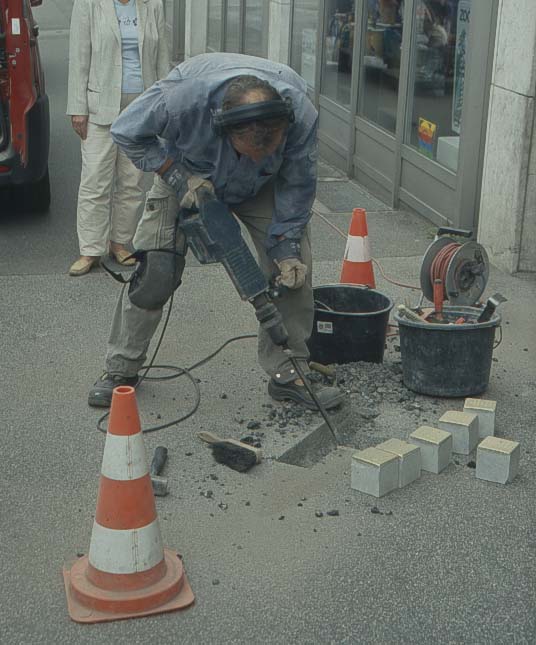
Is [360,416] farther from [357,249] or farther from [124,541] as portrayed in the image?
[124,541]

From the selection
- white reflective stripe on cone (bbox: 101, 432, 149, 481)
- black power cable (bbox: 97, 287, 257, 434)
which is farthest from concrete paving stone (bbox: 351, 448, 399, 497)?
white reflective stripe on cone (bbox: 101, 432, 149, 481)

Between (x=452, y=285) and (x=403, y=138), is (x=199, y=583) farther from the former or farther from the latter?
(x=403, y=138)

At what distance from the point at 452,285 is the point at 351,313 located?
584mm

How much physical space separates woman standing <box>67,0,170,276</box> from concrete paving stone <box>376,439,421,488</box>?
317cm

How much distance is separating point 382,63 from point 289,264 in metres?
5.16

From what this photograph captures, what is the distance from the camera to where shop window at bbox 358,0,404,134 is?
939 centimetres

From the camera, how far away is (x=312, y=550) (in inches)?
161

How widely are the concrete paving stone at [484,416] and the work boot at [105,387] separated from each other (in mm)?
1617

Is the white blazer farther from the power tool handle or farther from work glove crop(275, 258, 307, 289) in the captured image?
the power tool handle

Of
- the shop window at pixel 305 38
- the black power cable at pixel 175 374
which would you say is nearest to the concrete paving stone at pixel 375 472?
the black power cable at pixel 175 374

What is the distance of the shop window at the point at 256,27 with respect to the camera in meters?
13.1

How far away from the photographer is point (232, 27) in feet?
49.2

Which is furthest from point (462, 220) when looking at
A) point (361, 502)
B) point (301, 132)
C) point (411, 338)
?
point (361, 502)

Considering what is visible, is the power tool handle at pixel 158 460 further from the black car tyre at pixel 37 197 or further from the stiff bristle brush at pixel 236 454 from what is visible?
the black car tyre at pixel 37 197
